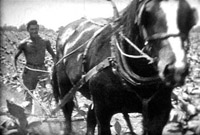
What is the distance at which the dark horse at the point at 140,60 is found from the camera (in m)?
1.82

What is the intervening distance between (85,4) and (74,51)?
0.48 metres

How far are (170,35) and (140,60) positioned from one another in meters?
0.42

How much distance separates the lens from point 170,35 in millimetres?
1812

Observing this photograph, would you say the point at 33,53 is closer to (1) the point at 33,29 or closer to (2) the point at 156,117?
(1) the point at 33,29

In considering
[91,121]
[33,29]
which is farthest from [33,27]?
[91,121]

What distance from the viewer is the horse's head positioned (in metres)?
1.77

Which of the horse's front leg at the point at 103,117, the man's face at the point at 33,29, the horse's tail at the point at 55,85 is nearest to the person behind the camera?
the horse's front leg at the point at 103,117

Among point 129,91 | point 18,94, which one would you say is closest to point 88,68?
point 129,91

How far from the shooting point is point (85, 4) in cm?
283

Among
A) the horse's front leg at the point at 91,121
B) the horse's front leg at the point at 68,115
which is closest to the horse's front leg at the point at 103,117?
the horse's front leg at the point at 91,121

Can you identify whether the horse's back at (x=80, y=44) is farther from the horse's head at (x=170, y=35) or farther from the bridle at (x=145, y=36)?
the horse's head at (x=170, y=35)

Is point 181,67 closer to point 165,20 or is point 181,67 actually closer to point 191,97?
point 165,20

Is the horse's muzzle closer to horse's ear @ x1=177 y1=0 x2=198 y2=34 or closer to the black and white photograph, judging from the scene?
the black and white photograph

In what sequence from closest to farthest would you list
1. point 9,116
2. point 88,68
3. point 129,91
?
point 129,91
point 88,68
point 9,116
